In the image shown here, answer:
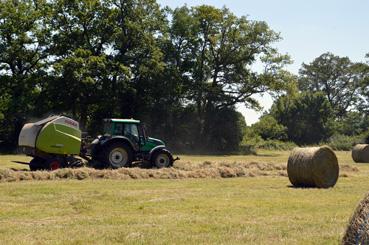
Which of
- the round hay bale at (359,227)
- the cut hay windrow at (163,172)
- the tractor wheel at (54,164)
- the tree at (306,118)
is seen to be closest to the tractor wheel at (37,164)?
the tractor wheel at (54,164)

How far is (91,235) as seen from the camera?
848cm

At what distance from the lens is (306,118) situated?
235ft

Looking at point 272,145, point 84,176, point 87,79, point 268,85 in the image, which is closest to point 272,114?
point 272,145

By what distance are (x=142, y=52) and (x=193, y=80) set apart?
5.71 m

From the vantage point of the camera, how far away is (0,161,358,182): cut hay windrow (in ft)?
56.3

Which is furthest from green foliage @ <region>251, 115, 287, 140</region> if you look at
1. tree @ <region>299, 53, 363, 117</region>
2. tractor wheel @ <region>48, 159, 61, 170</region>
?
tractor wheel @ <region>48, 159, 61, 170</region>

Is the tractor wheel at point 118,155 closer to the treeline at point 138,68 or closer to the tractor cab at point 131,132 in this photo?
the tractor cab at point 131,132

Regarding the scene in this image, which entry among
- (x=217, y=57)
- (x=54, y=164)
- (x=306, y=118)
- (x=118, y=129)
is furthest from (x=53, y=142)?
(x=306, y=118)

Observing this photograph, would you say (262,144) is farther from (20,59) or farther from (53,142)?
(53,142)

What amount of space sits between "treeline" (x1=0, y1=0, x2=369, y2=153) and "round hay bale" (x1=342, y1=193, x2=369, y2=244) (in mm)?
34433

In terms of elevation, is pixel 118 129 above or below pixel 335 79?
below

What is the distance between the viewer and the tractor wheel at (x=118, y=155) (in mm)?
20234

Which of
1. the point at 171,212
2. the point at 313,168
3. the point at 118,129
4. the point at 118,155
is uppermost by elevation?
the point at 118,129

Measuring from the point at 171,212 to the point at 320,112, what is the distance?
63772 millimetres
